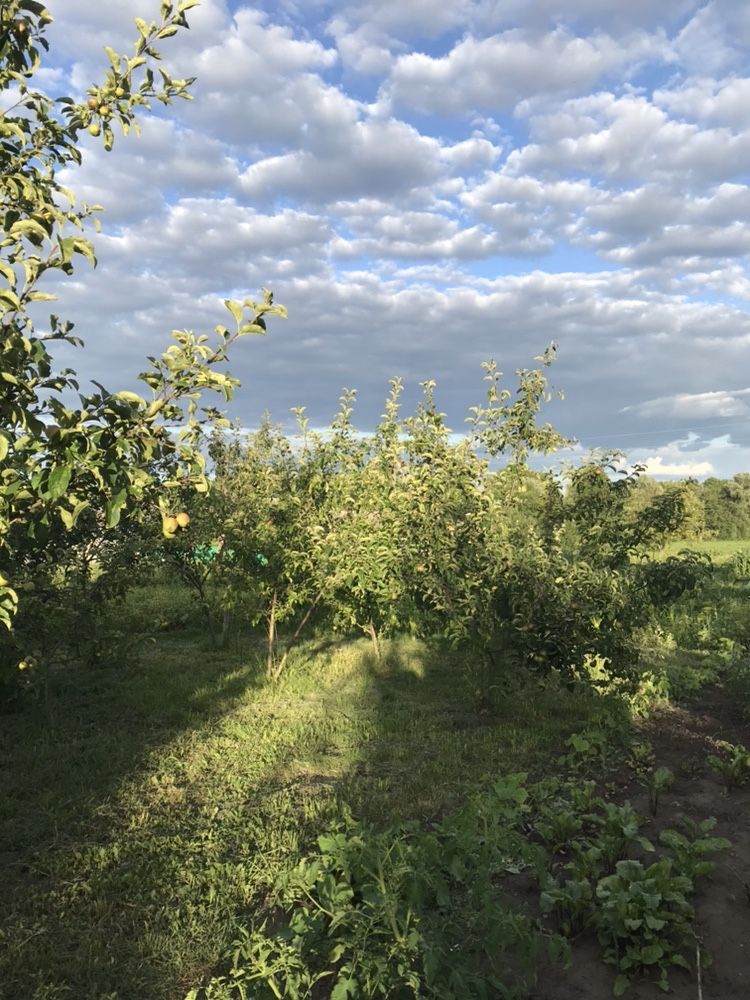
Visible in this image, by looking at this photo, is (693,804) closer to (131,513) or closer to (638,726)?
(638,726)

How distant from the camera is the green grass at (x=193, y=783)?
329cm

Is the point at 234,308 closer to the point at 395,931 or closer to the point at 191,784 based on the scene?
the point at 395,931

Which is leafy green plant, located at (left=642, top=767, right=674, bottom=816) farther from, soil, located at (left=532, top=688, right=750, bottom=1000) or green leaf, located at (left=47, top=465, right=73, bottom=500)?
green leaf, located at (left=47, top=465, right=73, bottom=500)

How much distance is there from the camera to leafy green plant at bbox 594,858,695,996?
9.70 ft

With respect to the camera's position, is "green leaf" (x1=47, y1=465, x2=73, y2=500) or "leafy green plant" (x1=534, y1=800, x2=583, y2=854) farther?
"leafy green plant" (x1=534, y1=800, x2=583, y2=854)

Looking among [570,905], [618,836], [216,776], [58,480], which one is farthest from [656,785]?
[58,480]

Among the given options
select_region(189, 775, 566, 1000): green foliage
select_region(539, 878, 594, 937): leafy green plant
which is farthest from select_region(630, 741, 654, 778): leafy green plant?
select_region(189, 775, 566, 1000): green foliage

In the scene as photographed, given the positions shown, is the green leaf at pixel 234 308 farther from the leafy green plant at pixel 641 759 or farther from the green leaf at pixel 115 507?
the leafy green plant at pixel 641 759

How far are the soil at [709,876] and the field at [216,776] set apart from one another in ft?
0.09

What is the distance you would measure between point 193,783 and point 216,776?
7.7 inches

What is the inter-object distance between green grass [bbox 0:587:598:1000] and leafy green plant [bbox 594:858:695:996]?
1.47 meters

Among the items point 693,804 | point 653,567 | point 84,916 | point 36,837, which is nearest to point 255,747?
point 36,837

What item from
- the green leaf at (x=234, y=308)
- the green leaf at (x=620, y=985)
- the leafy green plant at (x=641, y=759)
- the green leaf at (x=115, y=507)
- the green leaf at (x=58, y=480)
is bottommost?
the green leaf at (x=620, y=985)

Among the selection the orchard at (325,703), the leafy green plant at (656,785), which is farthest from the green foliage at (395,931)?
Result: the leafy green plant at (656,785)
